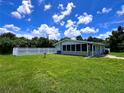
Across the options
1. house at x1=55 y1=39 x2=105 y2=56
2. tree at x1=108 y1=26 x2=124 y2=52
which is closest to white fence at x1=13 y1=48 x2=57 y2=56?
house at x1=55 y1=39 x2=105 y2=56

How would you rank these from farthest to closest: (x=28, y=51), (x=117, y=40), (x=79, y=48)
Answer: (x=117, y=40)
(x=28, y=51)
(x=79, y=48)

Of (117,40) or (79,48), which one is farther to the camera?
(117,40)

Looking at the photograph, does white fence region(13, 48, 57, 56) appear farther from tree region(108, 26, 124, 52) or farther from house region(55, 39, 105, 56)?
tree region(108, 26, 124, 52)

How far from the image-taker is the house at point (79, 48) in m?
26.2

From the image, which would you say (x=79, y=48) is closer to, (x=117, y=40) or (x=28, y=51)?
(x=28, y=51)

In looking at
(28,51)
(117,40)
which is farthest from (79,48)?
(117,40)

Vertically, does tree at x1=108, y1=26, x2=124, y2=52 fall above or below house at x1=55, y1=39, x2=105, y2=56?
above

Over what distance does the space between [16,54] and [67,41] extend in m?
10.3

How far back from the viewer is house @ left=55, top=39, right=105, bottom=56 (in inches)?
1030

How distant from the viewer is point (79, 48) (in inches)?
1082

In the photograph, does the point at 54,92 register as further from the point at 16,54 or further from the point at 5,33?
the point at 5,33

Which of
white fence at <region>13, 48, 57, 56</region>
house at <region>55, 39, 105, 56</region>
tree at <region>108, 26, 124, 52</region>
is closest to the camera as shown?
house at <region>55, 39, 105, 56</region>

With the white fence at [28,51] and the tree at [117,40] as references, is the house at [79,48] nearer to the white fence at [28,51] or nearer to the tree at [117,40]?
the white fence at [28,51]

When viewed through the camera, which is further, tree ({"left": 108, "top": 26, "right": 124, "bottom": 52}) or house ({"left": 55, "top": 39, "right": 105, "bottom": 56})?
tree ({"left": 108, "top": 26, "right": 124, "bottom": 52})
